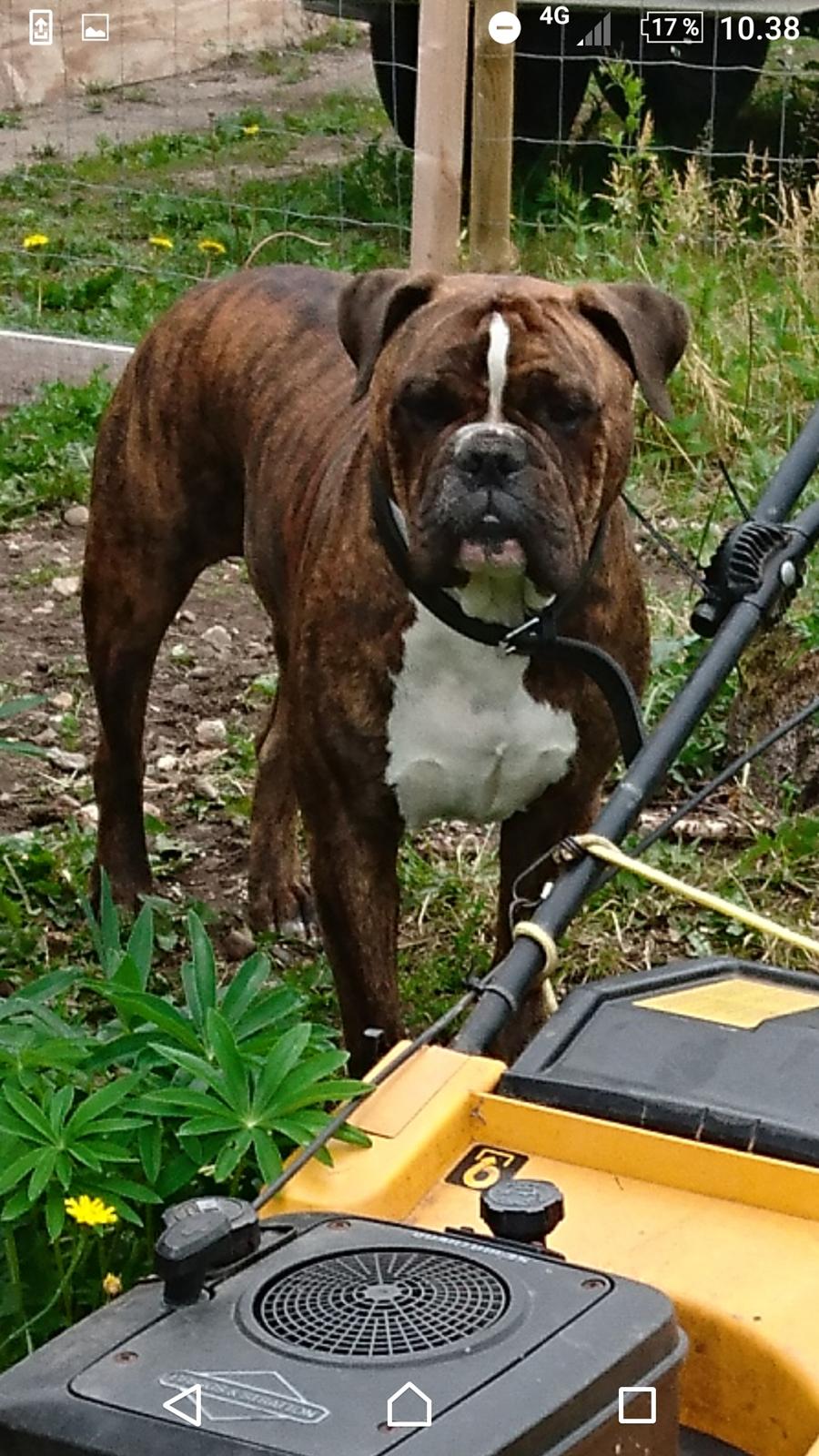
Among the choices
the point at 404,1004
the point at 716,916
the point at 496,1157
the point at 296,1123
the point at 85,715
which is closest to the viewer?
the point at 496,1157

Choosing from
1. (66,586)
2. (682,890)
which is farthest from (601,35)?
(682,890)

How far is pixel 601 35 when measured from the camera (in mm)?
9648

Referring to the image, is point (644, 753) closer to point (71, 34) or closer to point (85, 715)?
point (85, 715)

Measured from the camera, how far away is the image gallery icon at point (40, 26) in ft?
39.1

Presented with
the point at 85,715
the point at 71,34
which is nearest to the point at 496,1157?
the point at 85,715

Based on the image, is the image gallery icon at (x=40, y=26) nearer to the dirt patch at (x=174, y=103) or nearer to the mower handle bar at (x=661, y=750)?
the dirt patch at (x=174, y=103)

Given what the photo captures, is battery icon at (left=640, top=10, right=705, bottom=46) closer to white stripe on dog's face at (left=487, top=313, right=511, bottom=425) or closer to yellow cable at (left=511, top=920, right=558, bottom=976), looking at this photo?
white stripe on dog's face at (left=487, top=313, right=511, bottom=425)

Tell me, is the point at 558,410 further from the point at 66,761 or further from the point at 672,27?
the point at 672,27

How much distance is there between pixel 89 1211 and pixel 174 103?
36.6 feet

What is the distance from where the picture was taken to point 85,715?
17.2 ft

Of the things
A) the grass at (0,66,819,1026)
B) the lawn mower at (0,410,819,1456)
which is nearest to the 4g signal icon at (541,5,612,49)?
the grass at (0,66,819,1026)

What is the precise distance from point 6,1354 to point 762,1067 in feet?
3.37

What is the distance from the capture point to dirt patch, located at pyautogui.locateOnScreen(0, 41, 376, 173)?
1166 centimetres

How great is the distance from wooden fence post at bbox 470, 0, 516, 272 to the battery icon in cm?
364
